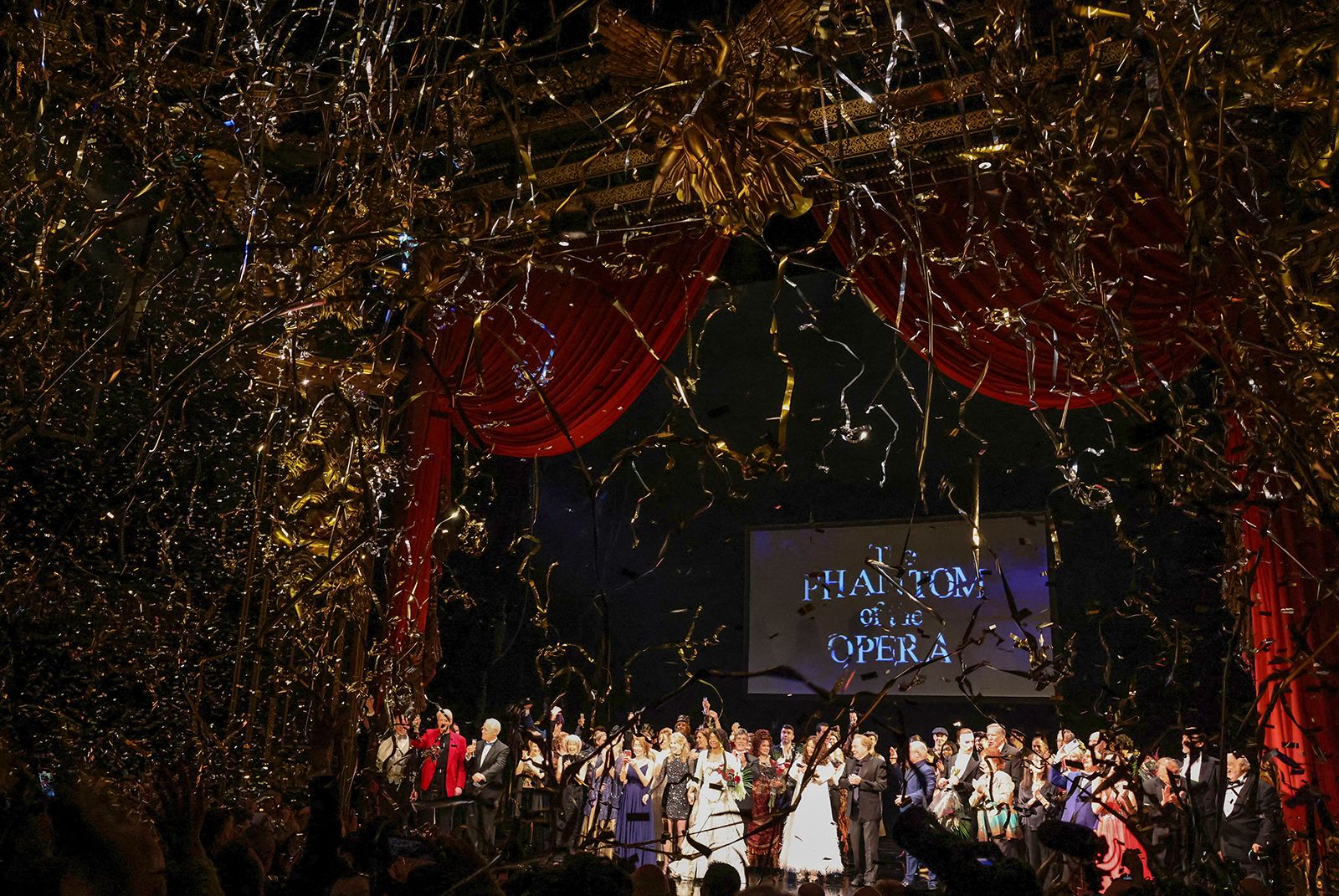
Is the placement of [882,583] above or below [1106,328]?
above

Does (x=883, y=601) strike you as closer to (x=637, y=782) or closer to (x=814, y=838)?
(x=814, y=838)

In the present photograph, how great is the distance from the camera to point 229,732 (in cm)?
212

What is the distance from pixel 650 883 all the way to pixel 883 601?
290 inches

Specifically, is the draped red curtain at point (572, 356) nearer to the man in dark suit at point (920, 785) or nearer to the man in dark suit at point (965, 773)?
the man in dark suit at point (920, 785)

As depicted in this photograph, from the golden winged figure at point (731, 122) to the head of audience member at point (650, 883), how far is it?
3.65ft

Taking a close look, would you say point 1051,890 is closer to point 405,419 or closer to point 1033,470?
point 405,419

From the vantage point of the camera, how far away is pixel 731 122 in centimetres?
196

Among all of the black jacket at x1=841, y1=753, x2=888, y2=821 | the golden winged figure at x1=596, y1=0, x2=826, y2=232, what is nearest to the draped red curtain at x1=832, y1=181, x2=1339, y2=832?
the golden winged figure at x1=596, y1=0, x2=826, y2=232

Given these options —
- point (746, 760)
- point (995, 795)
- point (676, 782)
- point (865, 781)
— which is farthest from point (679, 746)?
point (995, 795)

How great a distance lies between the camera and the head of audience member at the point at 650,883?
1.69 metres

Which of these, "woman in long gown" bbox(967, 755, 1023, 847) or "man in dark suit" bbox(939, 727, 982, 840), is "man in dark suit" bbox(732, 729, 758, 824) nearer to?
"man in dark suit" bbox(939, 727, 982, 840)

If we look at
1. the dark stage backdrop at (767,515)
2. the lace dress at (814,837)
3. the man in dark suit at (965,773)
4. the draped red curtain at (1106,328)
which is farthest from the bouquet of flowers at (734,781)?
the draped red curtain at (1106,328)

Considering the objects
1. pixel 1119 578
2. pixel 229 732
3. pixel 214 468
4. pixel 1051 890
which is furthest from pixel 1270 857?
pixel 1119 578

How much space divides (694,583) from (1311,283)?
8824mm
